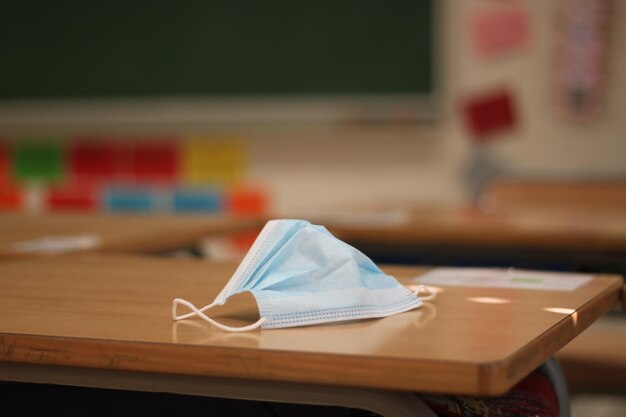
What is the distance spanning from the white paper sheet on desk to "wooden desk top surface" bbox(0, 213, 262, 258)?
81 centimetres

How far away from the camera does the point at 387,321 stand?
1.28 meters

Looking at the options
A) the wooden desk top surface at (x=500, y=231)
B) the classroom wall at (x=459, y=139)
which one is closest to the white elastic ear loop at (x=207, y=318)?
the wooden desk top surface at (x=500, y=231)

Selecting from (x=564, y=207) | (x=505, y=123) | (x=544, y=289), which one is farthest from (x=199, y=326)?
(x=505, y=123)

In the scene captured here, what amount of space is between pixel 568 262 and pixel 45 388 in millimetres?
1587

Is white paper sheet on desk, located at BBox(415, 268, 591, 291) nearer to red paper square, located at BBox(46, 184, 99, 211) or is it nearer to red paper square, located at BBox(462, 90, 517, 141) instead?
red paper square, located at BBox(462, 90, 517, 141)

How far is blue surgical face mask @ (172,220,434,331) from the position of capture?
4.08 feet

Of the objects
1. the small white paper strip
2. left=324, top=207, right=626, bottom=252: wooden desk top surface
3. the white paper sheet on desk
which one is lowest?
left=324, top=207, right=626, bottom=252: wooden desk top surface

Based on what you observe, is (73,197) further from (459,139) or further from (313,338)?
(313,338)

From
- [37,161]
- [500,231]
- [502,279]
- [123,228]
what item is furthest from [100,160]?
[502,279]

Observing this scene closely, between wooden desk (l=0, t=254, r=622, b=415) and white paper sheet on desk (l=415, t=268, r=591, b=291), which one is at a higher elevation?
wooden desk (l=0, t=254, r=622, b=415)

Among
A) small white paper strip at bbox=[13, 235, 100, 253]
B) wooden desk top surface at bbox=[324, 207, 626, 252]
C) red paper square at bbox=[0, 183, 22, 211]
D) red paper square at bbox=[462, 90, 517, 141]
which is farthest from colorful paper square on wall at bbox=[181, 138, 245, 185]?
small white paper strip at bbox=[13, 235, 100, 253]

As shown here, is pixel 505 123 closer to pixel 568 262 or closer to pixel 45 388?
pixel 568 262

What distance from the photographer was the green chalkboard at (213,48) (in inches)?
176

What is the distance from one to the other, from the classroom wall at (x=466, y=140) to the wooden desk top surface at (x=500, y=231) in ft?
3.66
